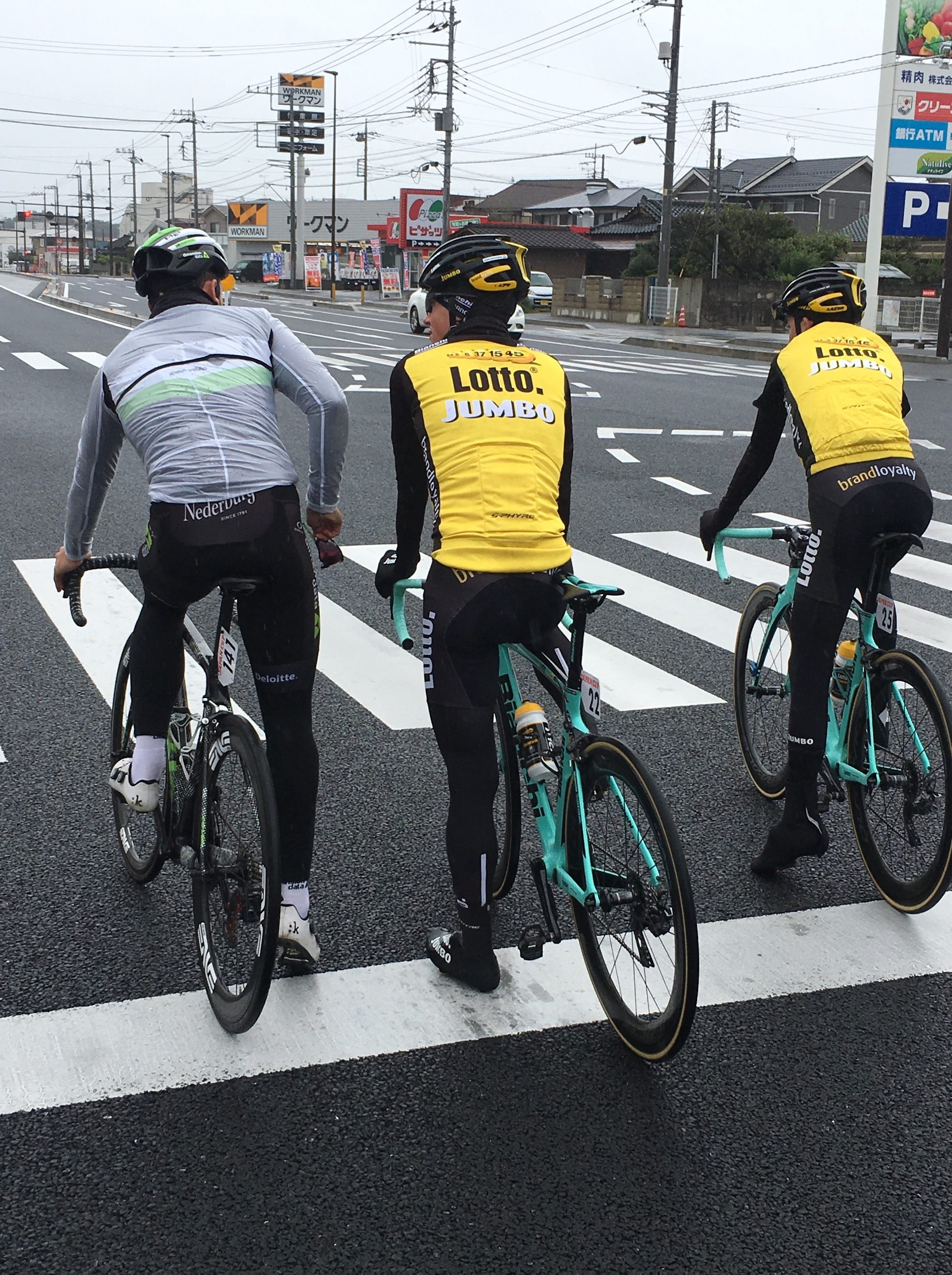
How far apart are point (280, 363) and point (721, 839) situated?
87.0 inches

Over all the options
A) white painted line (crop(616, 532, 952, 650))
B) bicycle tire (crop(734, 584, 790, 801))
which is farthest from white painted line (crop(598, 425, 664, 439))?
bicycle tire (crop(734, 584, 790, 801))

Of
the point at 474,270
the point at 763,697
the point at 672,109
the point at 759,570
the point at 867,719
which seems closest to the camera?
the point at 474,270

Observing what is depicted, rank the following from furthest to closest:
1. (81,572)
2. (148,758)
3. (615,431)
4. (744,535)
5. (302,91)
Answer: (302,91)
(615,431)
(744,535)
(81,572)
(148,758)

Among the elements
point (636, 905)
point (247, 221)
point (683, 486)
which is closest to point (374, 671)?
point (636, 905)

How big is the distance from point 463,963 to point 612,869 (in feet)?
1.75

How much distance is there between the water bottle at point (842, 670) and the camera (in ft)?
13.3

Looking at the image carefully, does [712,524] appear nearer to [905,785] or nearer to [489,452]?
[905,785]

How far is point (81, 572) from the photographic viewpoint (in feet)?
11.8

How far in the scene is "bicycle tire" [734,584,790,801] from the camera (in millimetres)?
4645

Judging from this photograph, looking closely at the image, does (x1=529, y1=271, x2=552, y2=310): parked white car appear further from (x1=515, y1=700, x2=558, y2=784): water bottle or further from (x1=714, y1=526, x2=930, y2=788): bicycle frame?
(x1=515, y1=700, x2=558, y2=784): water bottle

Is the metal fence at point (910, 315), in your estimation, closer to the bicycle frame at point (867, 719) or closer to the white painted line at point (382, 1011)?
the bicycle frame at point (867, 719)

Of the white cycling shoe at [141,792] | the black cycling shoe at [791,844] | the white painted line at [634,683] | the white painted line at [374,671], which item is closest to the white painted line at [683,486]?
the white painted line at [634,683]

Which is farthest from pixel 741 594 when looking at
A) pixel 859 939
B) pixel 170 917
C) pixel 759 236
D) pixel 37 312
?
pixel 759 236

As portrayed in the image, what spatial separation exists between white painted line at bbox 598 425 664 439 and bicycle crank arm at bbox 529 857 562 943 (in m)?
11.8
